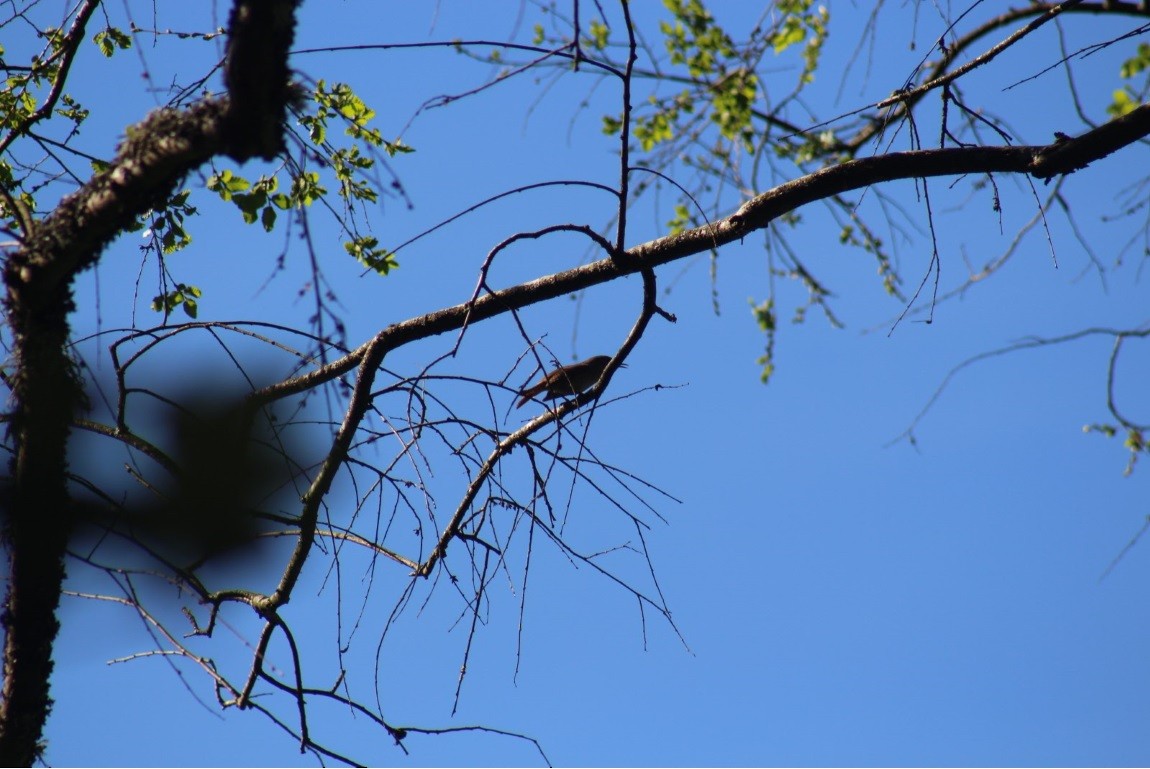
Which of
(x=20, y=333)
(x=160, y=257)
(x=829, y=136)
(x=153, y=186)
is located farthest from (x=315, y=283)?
(x=829, y=136)

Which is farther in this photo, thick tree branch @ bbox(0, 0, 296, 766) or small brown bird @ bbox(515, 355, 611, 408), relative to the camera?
small brown bird @ bbox(515, 355, 611, 408)

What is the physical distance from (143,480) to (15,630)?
533mm

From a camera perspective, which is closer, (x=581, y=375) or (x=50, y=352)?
(x=50, y=352)

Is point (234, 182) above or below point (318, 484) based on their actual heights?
above

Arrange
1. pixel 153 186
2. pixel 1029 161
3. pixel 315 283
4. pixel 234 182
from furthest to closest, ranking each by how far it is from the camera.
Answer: pixel 234 182, pixel 1029 161, pixel 153 186, pixel 315 283

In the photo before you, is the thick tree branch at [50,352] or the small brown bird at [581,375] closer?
the thick tree branch at [50,352]

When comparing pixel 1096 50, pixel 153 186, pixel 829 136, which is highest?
pixel 829 136

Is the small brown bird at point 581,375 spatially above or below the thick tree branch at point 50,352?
above

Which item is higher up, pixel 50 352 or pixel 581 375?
pixel 581 375

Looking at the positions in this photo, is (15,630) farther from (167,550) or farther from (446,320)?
(446,320)

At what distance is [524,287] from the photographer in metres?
2.97

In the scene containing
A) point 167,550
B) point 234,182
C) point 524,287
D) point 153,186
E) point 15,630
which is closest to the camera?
point 153,186

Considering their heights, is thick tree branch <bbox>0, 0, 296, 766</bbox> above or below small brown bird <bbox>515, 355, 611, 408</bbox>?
below

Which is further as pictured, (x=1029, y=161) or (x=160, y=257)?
(x=160, y=257)
